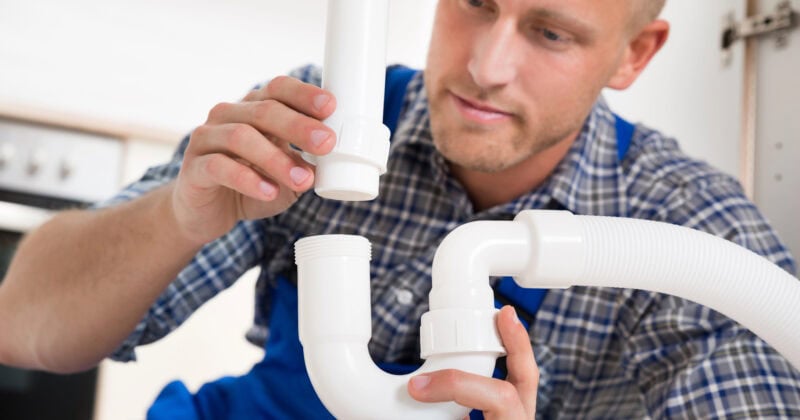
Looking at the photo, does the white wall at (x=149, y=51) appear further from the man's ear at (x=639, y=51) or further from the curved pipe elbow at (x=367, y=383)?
the curved pipe elbow at (x=367, y=383)

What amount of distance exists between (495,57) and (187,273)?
1.28ft

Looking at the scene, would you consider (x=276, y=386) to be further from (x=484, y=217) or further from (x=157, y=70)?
(x=157, y=70)

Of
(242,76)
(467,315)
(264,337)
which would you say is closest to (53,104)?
(242,76)

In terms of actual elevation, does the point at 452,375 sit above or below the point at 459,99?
below

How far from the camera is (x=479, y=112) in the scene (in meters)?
0.76

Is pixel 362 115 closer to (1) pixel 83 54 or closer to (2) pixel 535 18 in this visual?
(2) pixel 535 18

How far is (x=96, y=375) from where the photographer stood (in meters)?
1.31

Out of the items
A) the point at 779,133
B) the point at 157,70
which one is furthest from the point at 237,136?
the point at 157,70

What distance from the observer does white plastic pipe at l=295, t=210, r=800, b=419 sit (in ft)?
1.54

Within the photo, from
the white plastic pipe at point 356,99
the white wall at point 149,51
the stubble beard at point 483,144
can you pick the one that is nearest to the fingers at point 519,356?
the white plastic pipe at point 356,99

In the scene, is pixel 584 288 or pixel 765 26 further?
pixel 765 26

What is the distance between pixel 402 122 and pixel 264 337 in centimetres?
29

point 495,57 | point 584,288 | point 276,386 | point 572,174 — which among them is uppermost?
point 495,57

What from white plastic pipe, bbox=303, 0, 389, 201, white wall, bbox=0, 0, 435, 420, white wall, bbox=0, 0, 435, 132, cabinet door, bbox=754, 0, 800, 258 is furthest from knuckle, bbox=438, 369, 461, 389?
white wall, bbox=0, 0, 435, 132
